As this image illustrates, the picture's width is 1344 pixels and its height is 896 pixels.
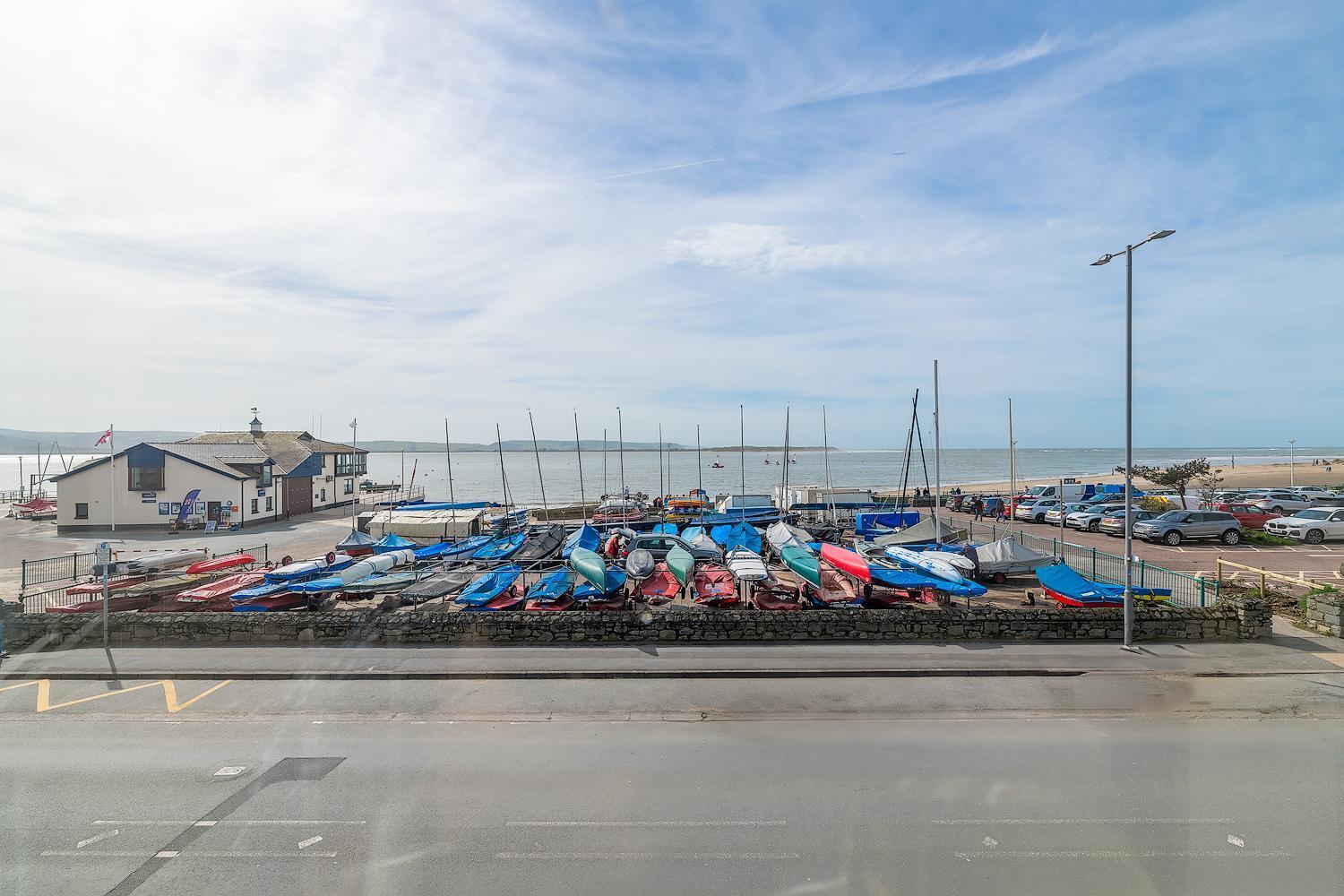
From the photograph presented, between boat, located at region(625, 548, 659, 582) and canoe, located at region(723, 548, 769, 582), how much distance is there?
241cm

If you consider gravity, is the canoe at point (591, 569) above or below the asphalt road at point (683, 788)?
above

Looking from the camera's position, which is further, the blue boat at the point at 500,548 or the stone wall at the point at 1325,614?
the blue boat at the point at 500,548

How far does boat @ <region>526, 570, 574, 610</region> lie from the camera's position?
1711cm

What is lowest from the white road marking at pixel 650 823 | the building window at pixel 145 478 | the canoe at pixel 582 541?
the white road marking at pixel 650 823

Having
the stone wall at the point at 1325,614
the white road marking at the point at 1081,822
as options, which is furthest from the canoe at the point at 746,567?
the stone wall at the point at 1325,614

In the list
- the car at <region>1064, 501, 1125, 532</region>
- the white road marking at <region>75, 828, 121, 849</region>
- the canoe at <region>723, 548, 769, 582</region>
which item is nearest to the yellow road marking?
the white road marking at <region>75, 828, 121, 849</region>

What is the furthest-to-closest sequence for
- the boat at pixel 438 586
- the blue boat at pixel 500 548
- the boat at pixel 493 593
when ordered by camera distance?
the blue boat at pixel 500 548
the boat at pixel 438 586
the boat at pixel 493 593

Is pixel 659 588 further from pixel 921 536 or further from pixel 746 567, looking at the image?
pixel 921 536

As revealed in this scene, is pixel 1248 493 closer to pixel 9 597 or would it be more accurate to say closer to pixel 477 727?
pixel 477 727

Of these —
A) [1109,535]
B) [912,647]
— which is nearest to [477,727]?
[912,647]

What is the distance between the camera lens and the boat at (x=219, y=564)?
862 inches

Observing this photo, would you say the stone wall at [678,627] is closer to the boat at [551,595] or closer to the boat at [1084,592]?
the boat at [1084,592]

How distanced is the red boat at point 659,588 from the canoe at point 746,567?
1715 mm

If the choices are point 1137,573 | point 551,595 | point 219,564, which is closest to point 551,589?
point 551,595
